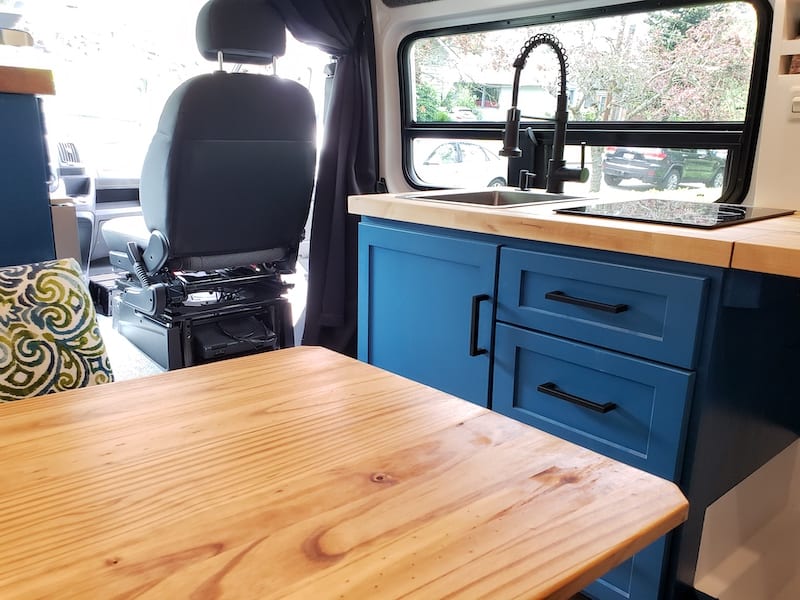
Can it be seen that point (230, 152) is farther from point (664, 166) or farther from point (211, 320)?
point (664, 166)

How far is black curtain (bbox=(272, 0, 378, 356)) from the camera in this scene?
281 centimetres

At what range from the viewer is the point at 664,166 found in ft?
6.77

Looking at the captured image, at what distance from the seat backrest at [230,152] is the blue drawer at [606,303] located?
1.33m

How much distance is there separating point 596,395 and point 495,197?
101 cm

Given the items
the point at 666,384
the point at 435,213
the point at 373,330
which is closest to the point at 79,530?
the point at 666,384

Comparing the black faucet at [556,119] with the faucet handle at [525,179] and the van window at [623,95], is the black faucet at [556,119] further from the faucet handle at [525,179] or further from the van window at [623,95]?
the faucet handle at [525,179]

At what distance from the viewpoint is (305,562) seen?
0.44m

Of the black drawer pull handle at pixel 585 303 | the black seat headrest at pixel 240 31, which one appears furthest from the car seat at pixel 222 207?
the black drawer pull handle at pixel 585 303

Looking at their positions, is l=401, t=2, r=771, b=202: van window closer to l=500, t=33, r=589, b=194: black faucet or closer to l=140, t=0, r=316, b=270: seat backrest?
l=500, t=33, r=589, b=194: black faucet

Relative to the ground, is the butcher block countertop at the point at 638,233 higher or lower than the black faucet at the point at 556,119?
lower

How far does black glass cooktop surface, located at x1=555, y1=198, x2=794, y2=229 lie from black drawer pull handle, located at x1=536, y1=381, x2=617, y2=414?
1.32 ft

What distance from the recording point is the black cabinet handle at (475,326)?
160 centimetres

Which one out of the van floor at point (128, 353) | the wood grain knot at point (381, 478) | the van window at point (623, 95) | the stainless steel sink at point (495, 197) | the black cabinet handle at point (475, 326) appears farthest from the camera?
the van floor at point (128, 353)

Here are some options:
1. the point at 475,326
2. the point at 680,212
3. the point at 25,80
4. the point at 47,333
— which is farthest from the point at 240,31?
the point at 47,333
